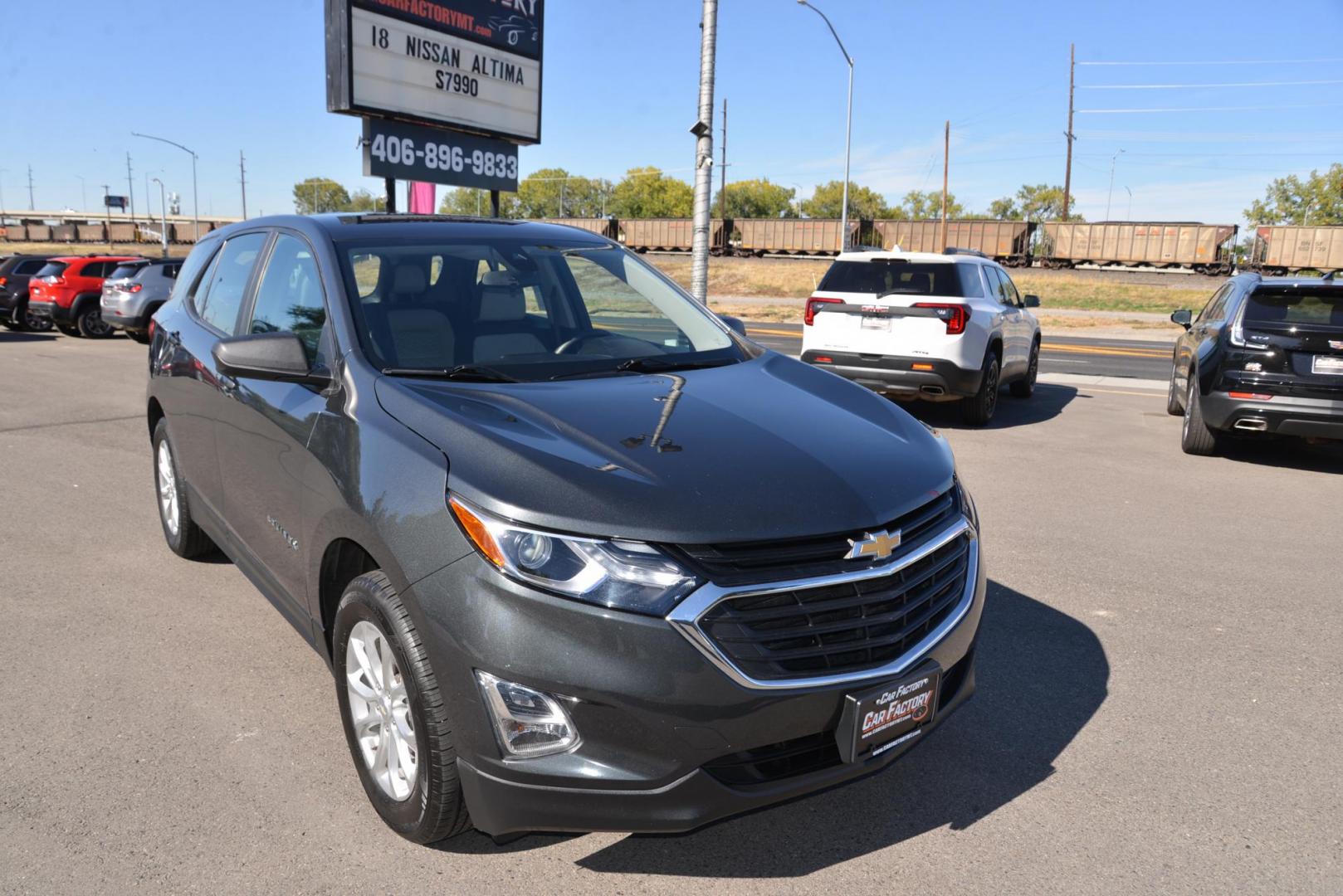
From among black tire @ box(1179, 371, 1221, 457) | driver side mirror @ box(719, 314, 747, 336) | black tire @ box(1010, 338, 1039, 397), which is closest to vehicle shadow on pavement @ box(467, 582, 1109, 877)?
driver side mirror @ box(719, 314, 747, 336)

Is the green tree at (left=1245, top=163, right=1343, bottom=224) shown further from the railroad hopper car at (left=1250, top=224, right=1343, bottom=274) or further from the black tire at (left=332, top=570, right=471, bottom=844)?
the black tire at (left=332, top=570, right=471, bottom=844)

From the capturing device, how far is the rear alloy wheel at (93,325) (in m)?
20.5

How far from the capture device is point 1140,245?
51.3 meters

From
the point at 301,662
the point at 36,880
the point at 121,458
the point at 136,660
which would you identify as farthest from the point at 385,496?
the point at 121,458

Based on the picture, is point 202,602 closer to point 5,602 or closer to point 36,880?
point 5,602

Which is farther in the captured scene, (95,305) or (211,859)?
(95,305)

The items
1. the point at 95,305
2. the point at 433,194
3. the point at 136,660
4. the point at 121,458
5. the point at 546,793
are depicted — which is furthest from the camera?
the point at 433,194

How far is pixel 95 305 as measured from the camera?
20484 millimetres

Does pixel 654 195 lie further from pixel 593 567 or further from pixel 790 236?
pixel 593 567

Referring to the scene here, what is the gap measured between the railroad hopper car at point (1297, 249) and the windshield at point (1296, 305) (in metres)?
47.8

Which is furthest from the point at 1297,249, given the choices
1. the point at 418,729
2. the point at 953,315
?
the point at 418,729

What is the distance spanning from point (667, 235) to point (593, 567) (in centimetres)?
6338

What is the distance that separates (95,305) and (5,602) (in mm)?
18312

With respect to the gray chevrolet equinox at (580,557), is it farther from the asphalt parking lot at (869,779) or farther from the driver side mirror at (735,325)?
the driver side mirror at (735,325)
